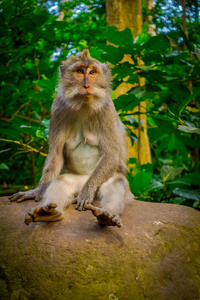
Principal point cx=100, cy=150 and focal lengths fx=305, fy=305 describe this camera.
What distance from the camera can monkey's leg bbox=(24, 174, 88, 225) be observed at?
2879 mm

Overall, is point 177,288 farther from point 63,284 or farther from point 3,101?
point 3,101

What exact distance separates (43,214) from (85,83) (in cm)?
173

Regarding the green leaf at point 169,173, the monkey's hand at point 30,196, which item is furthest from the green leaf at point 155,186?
the monkey's hand at point 30,196

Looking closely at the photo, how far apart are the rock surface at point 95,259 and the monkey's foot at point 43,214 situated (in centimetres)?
10

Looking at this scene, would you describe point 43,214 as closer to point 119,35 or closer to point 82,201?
point 82,201

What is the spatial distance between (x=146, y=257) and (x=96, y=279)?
0.61m

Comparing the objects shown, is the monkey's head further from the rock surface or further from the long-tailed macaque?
the rock surface

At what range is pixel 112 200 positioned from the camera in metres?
3.46

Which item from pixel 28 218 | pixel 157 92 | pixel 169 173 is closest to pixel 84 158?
pixel 28 218

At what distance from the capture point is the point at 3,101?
7.47 m

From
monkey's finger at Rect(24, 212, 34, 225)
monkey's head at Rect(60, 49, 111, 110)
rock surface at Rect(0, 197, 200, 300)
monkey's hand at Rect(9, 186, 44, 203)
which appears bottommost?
rock surface at Rect(0, 197, 200, 300)

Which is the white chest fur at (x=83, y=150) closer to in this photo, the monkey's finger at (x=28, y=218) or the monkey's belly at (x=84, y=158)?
the monkey's belly at (x=84, y=158)

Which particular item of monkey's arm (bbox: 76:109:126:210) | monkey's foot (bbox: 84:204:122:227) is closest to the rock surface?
monkey's foot (bbox: 84:204:122:227)

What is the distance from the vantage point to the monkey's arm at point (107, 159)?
3.73 metres
